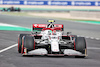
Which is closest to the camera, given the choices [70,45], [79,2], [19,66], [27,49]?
[19,66]

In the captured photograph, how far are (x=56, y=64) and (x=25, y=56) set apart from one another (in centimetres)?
217

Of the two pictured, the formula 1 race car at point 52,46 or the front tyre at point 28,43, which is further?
the front tyre at point 28,43

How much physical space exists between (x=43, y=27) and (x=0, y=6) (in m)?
74.8

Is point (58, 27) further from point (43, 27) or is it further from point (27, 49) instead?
point (27, 49)

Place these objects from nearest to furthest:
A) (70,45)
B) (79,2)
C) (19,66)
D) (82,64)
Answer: (19,66) < (82,64) < (70,45) < (79,2)

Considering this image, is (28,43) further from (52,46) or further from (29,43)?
(52,46)

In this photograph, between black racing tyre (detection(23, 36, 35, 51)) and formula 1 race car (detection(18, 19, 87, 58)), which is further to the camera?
black racing tyre (detection(23, 36, 35, 51))

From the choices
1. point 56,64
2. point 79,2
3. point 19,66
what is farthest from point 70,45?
point 79,2

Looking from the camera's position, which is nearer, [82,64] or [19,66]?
[19,66]

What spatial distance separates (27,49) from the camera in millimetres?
12070

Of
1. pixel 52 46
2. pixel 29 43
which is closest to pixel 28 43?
pixel 29 43

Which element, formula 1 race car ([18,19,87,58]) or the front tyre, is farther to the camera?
the front tyre

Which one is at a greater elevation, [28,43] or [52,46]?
[28,43]

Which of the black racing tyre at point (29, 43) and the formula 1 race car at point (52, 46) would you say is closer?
the formula 1 race car at point (52, 46)
